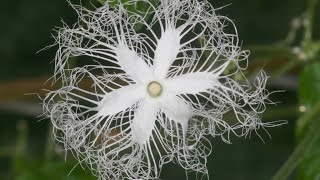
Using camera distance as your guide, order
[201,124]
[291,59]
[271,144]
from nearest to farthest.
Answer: [201,124], [291,59], [271,144]

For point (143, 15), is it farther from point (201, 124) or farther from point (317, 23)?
point (317, 23)

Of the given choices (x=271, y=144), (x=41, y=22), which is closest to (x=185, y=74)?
(x=271, y=144)

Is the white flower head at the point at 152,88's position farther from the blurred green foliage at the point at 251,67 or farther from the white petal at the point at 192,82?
the blurred green foliage at the point at 251,67

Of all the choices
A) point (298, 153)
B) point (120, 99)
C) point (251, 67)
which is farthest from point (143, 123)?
point (251, 67)

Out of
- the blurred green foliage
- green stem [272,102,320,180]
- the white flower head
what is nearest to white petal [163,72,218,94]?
the white flower head

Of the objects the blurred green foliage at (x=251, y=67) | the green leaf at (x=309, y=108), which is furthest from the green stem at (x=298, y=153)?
the blurred green foliage at (x=251, y=67)

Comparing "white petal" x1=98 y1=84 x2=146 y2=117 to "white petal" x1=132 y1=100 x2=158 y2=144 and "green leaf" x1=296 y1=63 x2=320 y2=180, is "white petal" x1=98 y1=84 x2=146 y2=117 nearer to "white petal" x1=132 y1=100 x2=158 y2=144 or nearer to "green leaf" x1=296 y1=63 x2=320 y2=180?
"white petal" x1=132 y1=100 x2=158 y2=144
